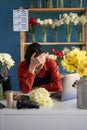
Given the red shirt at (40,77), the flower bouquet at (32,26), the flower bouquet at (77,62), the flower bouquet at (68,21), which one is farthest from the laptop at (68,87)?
the flower bouquet at (32,26)

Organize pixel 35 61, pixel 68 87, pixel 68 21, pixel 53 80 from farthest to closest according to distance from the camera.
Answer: pixel 68 21, pixel 53 80, pixel 35 61, pixel 68 87

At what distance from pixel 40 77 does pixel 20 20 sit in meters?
1.42

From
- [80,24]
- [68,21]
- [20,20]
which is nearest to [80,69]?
[68,21]

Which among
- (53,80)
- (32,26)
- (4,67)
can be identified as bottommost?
(53,80)

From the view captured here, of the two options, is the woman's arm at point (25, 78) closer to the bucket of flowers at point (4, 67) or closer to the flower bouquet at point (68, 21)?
the bucket of flowers at point (4, 67)

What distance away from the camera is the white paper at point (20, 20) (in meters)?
3.62

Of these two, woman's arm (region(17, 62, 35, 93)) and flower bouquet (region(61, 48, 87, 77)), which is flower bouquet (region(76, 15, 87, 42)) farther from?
flower bouquet (region(61, 48, 87, 77))

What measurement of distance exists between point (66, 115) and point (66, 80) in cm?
36

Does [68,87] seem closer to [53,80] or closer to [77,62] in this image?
[77,62]

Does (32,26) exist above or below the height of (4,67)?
above

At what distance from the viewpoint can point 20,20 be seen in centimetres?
365

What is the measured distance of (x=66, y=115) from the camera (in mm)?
1433

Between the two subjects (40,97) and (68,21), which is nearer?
(40,97)

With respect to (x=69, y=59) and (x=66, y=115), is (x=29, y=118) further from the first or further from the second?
(x=69, y=59)
